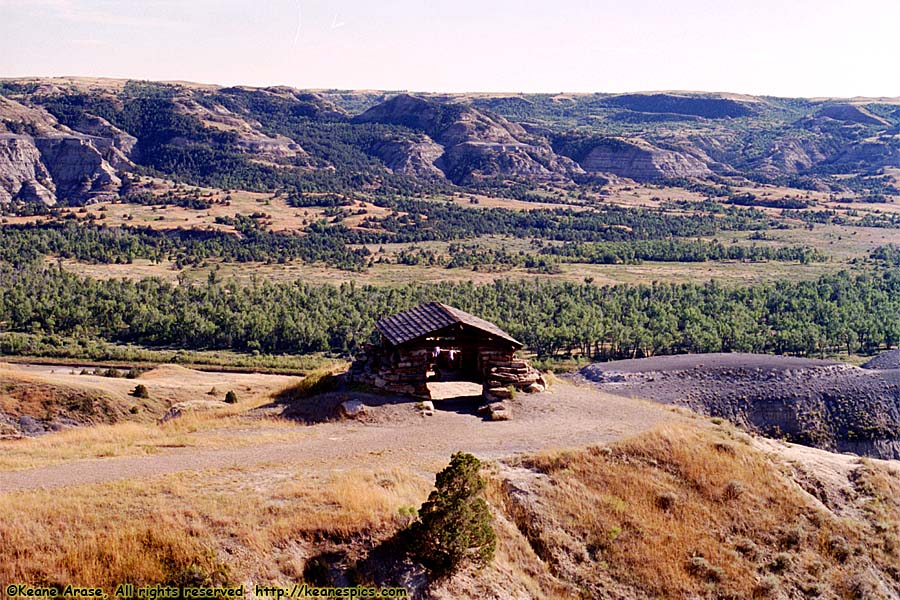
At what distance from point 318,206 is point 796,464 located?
515 ft

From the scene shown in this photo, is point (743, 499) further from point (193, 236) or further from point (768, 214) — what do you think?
point (768, 214)

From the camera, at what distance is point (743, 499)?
22344 millimetres

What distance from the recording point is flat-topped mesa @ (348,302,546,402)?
29958 mm

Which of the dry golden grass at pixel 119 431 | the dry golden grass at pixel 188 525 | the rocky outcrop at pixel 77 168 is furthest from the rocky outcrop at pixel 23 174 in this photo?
the dry golden grass at pixel 188 525

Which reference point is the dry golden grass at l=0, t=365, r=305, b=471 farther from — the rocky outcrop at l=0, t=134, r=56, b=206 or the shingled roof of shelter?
the rocky outcrop at l=0, t=134, r=56, b=206

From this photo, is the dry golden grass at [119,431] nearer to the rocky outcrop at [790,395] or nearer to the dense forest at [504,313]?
the rocky outcrop at [790,395]

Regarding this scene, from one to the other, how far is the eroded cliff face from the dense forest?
8129 centimetres

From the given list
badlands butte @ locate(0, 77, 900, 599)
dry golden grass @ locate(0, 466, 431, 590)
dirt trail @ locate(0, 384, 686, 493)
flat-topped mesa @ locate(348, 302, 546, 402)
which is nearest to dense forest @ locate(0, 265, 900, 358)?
badlands butte @ locate(0, 77, 900, 599)

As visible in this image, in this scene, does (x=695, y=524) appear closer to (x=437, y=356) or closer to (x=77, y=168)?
(x=437, y=356)

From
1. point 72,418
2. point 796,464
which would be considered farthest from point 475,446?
point 72,418

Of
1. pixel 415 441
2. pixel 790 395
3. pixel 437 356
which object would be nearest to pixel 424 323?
pixel 437 356

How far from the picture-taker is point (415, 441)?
25.1 m

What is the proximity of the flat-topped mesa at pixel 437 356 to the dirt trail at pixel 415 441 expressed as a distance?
1.11 m

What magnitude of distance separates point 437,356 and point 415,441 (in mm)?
8148
